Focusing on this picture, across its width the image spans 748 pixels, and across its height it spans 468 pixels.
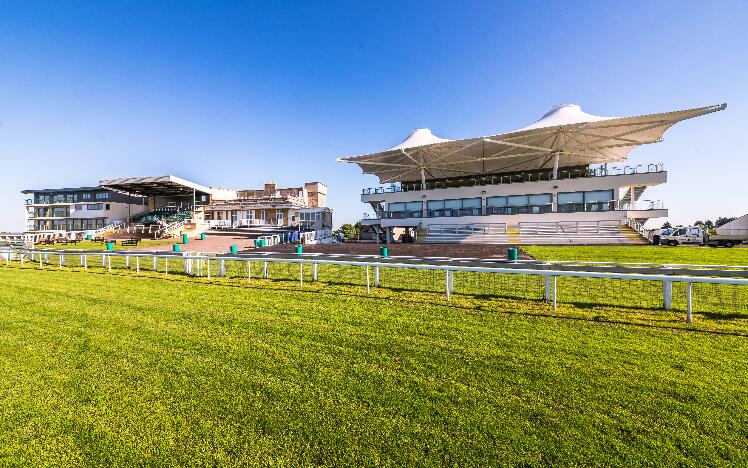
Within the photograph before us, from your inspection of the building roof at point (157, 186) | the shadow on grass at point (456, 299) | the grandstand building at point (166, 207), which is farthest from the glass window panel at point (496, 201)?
the building roof at point (157, 186)

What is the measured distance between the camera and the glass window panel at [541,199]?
35.2 meters

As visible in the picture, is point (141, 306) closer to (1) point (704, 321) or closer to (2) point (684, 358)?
(2) point (684, 358)

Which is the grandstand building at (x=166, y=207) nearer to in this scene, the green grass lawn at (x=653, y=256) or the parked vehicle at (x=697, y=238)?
the green grass lawn at (x=653, y=256)

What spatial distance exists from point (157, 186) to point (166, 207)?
10.4m

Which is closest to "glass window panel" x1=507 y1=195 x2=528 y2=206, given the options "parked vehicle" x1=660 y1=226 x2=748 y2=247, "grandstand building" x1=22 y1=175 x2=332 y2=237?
"parked vehicle" x1=660 y1=226 x2=748 y2=247

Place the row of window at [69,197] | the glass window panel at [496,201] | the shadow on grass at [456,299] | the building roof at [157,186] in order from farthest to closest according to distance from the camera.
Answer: the row of window at [69,197], the building roof at [157,186], the glass window panel at [496,201], the shadow on grass at [456,299]

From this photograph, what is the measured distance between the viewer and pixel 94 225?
58438 mm

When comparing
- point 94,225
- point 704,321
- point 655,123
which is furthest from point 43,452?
point 94,225

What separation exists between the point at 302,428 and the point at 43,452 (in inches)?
75.5

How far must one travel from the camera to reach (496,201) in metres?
37.8

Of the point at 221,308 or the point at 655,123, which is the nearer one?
the point at 221,308

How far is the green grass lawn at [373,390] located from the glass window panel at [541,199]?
110 ft

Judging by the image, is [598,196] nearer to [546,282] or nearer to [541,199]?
[541,199]

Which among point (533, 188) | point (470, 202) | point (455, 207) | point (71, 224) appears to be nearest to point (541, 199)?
point (533, 188)
